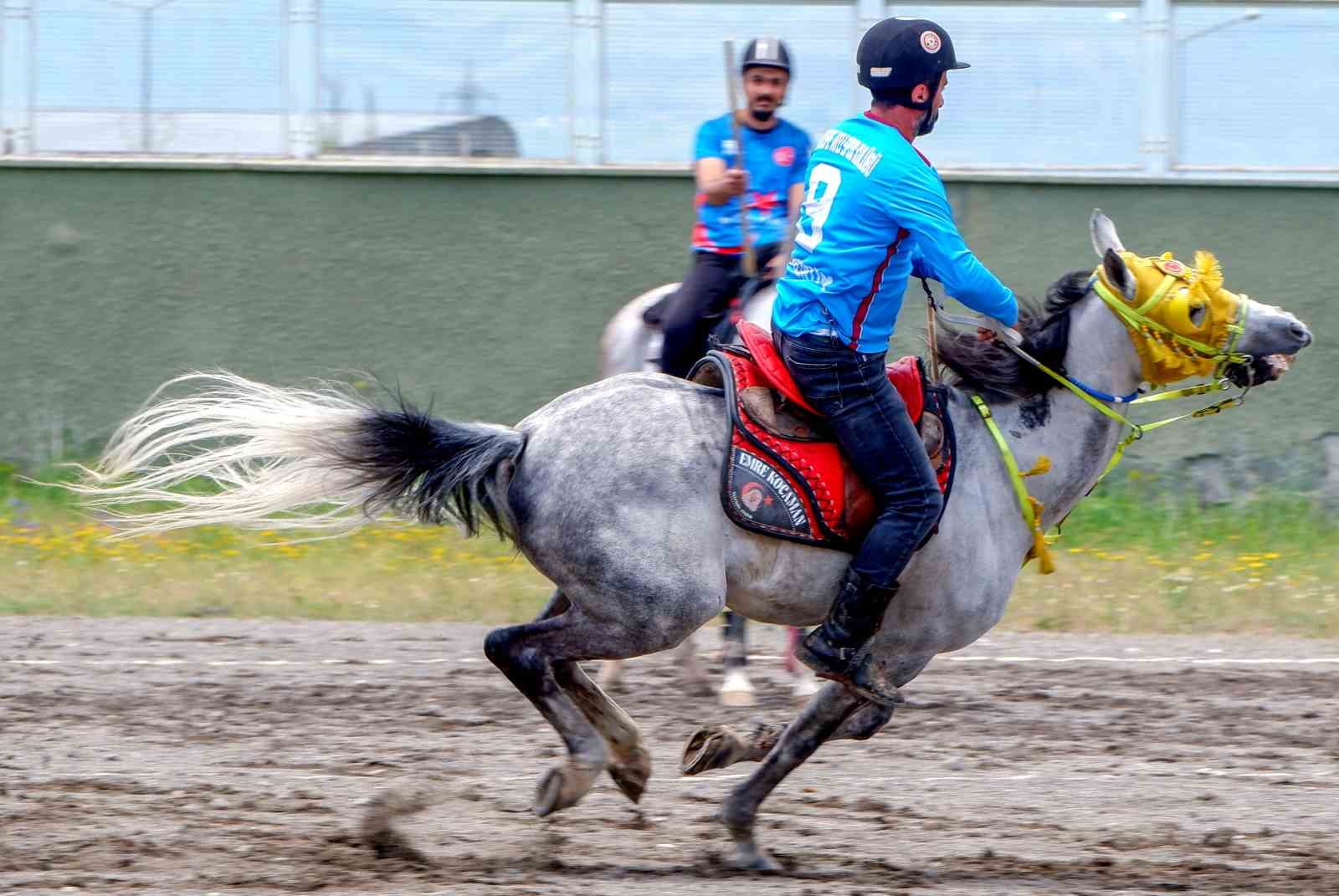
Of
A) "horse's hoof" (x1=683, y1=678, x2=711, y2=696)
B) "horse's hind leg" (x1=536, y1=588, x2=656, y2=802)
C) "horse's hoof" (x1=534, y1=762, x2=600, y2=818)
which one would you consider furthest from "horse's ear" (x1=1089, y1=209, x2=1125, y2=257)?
"horse's hoof" (x1=683, y1=678, x2=711, y2=696)

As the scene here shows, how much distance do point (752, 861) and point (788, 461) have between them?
1.20 m

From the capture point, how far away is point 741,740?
5.16 m

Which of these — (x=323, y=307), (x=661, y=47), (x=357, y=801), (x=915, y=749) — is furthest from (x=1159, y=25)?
(x=357, y=801)

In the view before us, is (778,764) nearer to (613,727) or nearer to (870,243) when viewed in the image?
(613,727)

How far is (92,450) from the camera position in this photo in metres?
11.8

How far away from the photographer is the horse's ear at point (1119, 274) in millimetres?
5137

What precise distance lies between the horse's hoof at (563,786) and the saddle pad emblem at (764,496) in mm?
893

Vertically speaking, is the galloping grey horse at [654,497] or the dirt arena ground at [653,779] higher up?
the galloping grey horse at [654,497]

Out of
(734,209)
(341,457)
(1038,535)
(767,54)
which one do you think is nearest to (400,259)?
(734,209)

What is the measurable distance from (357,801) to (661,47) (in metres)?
7.42

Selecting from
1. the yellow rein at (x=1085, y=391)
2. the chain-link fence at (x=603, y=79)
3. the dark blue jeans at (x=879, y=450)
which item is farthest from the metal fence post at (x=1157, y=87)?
the dark blue jeans at (x=879, y=450)

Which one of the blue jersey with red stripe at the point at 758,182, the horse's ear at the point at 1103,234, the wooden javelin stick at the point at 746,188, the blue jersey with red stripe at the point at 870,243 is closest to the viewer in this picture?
the blue jersey with red stripe at the point at 870,243

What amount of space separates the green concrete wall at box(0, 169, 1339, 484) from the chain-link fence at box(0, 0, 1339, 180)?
0.93 ft

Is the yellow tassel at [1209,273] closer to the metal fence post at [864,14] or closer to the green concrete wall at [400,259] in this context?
the green concrete wall at [400,259]
